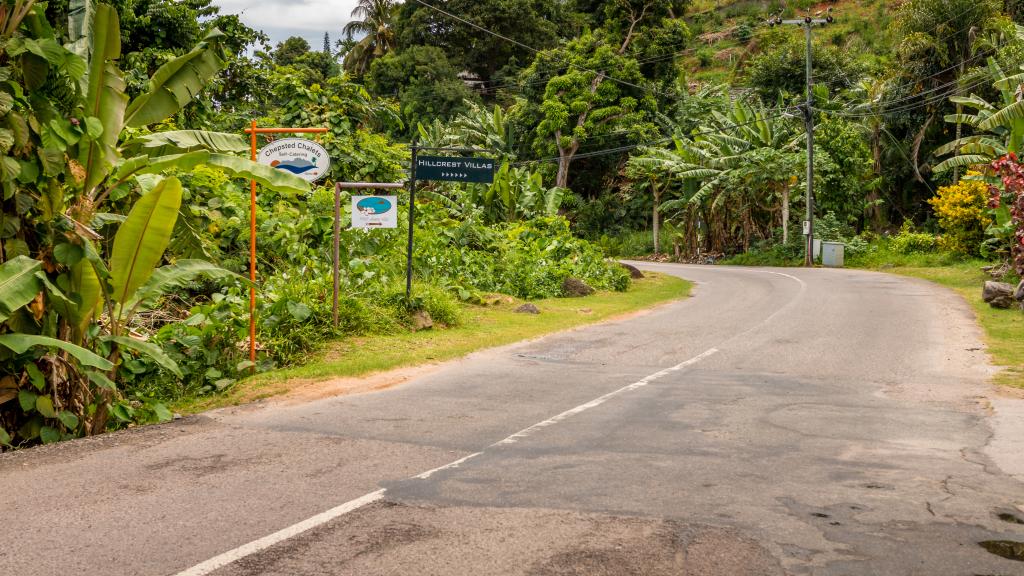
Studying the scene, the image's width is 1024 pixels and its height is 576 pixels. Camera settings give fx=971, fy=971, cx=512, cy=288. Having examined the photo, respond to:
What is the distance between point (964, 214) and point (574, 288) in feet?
57.0

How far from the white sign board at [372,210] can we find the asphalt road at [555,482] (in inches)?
147

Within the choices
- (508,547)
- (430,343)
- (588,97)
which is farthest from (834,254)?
(508,547)

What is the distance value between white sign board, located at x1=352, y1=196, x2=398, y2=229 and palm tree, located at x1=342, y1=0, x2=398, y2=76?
51.5 m

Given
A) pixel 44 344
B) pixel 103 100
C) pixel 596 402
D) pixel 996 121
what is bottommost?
pixel 596 402

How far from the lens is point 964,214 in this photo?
34.1 metres

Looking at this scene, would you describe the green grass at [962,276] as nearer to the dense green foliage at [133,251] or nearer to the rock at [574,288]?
the dense green foliage at [133,251]

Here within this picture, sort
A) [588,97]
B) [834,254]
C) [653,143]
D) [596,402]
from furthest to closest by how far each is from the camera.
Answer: [588,97] → [653,143] → [834,254] → [596,402]

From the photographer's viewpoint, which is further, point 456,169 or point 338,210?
point 456,169

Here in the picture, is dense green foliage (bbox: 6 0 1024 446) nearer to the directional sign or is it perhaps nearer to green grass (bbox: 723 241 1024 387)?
green grass (bbox: 723 241 1024 387)

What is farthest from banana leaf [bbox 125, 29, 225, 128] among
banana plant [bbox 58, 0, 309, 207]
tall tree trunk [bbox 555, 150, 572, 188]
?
tall tree trunk [bbox 555, 150, 572, 188]

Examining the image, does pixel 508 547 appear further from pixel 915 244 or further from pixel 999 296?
pixel 915 244

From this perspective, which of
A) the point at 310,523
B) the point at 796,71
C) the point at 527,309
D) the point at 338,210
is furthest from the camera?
the point at 796,71

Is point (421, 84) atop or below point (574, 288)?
atop

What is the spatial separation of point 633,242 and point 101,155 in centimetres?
4578
